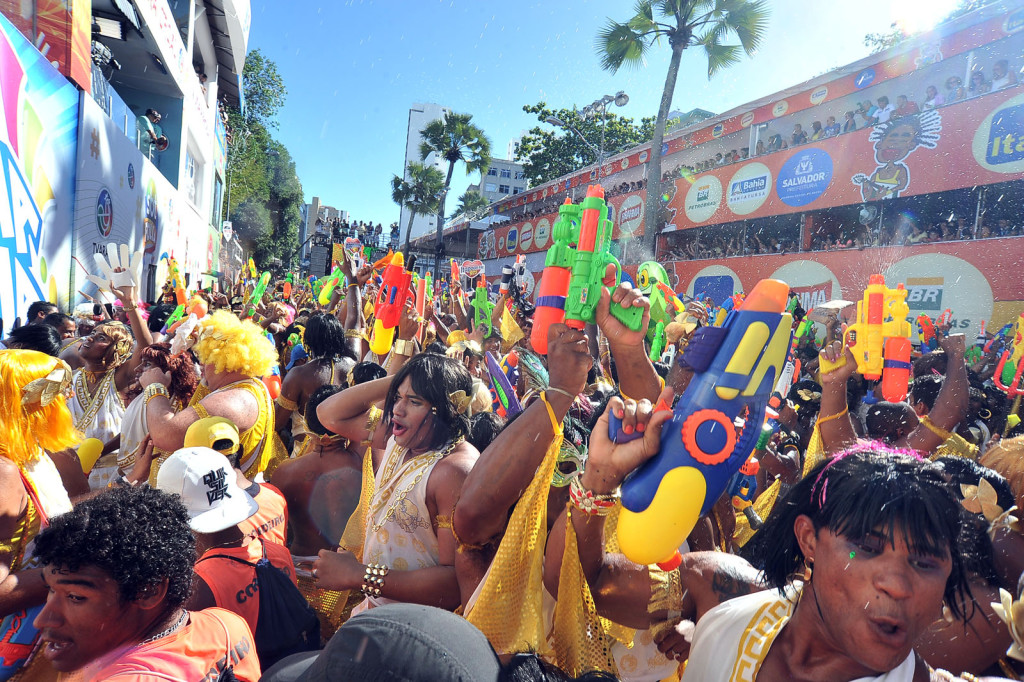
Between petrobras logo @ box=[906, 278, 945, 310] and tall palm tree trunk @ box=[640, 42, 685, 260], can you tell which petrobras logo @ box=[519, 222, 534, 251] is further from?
petrobras logo @ box=[906, 278, 945, 310]

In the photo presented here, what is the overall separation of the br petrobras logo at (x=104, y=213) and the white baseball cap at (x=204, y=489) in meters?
9.18

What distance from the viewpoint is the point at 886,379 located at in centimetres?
295

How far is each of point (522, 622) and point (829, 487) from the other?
0.85m

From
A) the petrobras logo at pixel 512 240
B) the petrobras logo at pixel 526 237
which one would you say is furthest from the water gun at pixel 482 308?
the petrobras logo at pixel 512 240

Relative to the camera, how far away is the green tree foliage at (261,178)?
31297mm

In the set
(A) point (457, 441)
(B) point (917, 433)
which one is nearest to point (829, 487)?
(A) point (457, 441)

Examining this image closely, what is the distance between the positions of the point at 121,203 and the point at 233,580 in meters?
11.1

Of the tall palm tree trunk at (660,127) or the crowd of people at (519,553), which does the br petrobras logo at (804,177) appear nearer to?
the tall palm tree trunk at (660,127)

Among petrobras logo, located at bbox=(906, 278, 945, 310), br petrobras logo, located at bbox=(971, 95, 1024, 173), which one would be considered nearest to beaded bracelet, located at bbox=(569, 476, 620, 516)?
petrobras logo, located at bbox=(906, 278, 945, 310)

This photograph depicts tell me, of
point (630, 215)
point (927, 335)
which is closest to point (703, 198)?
point (630, 215)

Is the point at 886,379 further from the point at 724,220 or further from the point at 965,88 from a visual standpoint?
the point at 724,220

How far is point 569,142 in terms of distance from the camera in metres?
31.2

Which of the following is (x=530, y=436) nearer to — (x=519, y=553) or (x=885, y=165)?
(x=519, y=553)

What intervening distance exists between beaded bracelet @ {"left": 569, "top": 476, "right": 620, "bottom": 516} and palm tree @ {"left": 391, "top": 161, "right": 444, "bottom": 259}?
28920 millimetres
